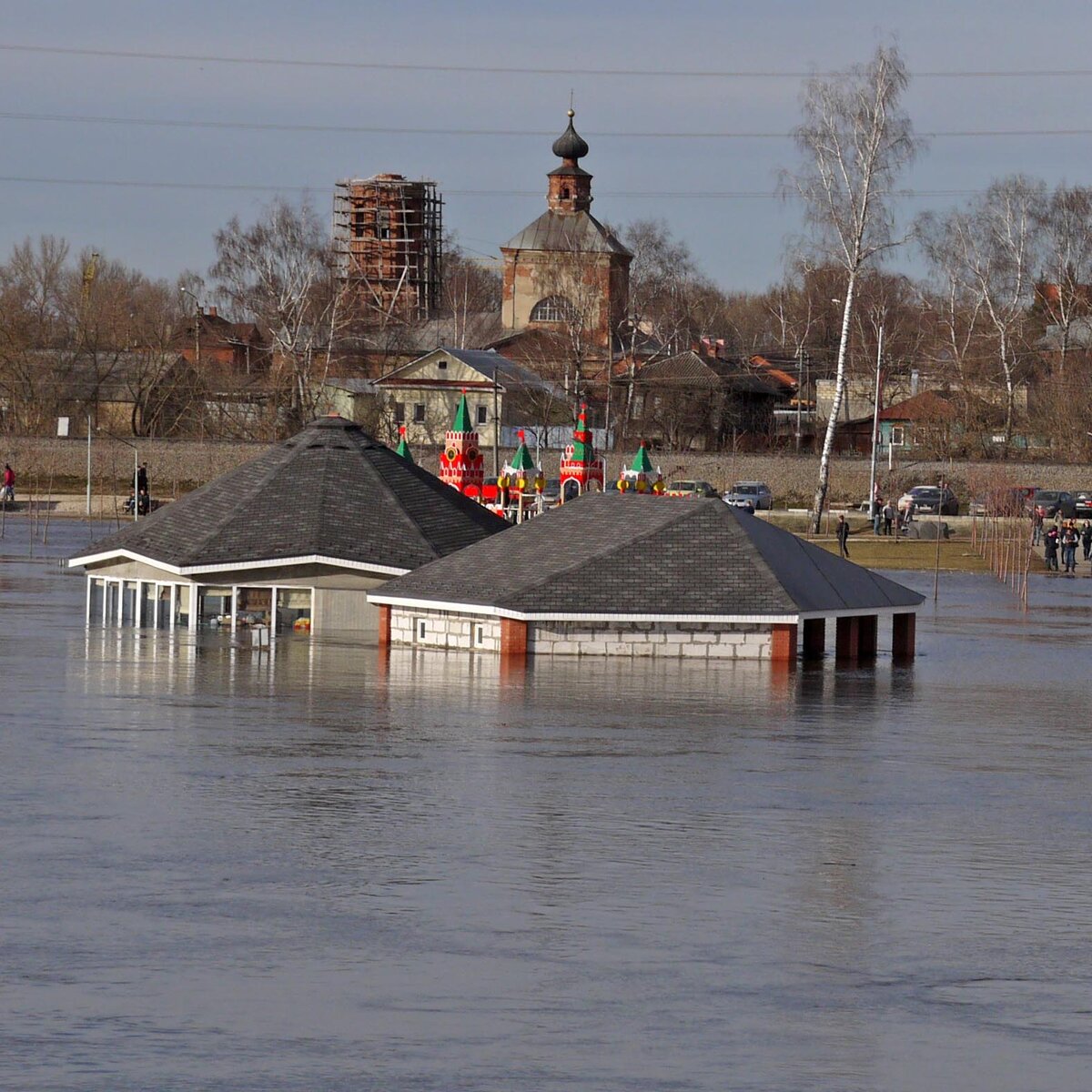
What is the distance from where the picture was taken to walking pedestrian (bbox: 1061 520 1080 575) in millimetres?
71812

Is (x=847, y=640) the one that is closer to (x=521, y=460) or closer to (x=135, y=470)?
(x=521, y=460)

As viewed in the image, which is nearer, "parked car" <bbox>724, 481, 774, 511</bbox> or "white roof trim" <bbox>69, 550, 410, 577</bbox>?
"white roof trim" <bbox>69, 550, 410, 577</bbox>

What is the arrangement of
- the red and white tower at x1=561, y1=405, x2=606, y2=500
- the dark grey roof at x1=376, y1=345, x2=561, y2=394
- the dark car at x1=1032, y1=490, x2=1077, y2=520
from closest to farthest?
the red and white tower at x1=561, y1=405, x2=606, y2=500 → the dark car at x1=1032, y1=490, x2=1077, y2=520 → the dark grey roof at x1=376, y1=345, x2=561, y2=394

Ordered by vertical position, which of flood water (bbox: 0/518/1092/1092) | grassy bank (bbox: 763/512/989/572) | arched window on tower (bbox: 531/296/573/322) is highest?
arched window on tower (bbox: 531/296/573/322)

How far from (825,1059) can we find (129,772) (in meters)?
13.6

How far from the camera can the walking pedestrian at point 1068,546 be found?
2827 inches

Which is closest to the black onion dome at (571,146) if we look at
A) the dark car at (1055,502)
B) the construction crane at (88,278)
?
the construction crane at (88,278)

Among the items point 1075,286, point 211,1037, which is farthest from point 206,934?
point 1075,286

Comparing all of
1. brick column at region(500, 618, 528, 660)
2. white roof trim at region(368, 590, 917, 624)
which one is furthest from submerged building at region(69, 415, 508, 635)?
brick column at region(500, 618, 528, 660)

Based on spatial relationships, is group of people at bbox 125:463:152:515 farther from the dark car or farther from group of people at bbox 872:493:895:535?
the dark car

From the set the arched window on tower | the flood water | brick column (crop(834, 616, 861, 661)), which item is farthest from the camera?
the arched window on tower

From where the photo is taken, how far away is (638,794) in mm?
25531

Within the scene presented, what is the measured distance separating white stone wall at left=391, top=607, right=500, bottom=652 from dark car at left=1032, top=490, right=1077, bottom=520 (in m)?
49.8

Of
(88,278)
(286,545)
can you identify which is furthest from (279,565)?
(88,278)
